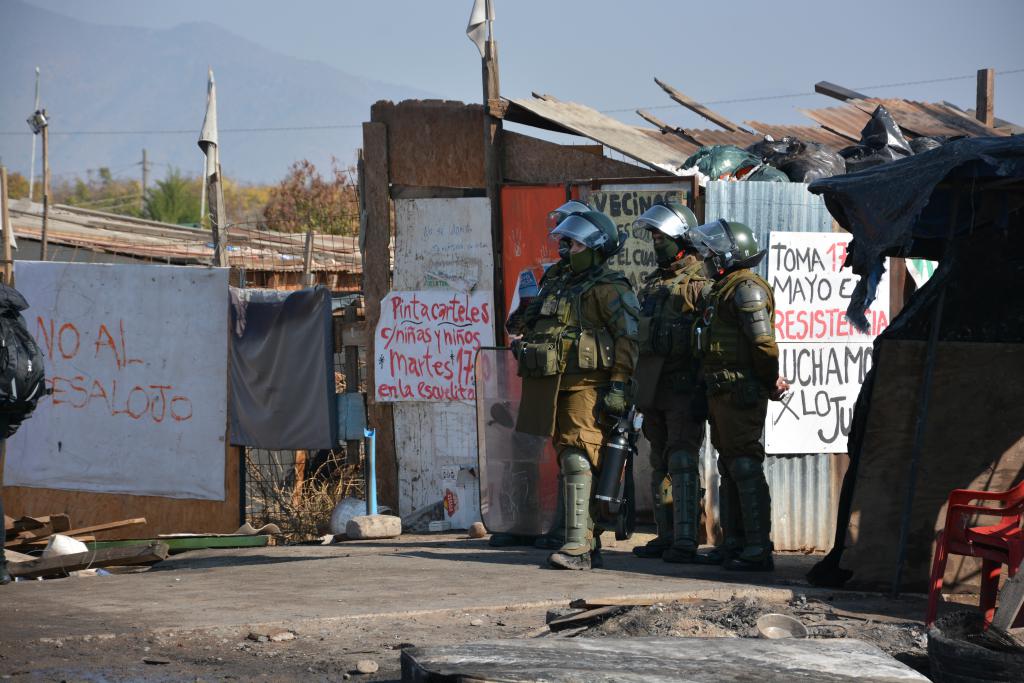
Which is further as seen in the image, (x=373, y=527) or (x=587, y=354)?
(x=373, y=527)

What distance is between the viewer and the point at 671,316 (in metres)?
8.35

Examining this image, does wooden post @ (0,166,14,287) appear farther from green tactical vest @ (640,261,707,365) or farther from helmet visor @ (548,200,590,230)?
green tactical vest @ (640,261,707,365)

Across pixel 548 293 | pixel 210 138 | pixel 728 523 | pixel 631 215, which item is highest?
pixel 210 138

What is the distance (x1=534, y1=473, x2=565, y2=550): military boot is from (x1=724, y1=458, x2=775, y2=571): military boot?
1.11 m

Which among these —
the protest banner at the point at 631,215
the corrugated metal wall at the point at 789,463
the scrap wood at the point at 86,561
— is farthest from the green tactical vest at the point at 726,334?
the scrap wood at the point at 86,561

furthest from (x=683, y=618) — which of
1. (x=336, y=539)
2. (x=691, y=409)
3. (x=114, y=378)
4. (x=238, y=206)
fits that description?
(x=238, y=206)

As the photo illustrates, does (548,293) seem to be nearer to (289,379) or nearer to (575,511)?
(575,511)

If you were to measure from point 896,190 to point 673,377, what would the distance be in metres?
2.02

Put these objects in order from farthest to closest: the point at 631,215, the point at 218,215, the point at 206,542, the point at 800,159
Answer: the point at 218,215 < the point at 800,159 < the point at 206,542 < the point at 631,215

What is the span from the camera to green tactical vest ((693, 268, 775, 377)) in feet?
26.0

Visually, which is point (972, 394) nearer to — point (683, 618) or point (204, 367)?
point (683, 618)

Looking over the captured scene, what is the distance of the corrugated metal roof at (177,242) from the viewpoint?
20734mm

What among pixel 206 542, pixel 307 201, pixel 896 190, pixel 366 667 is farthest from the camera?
pixel 307 201


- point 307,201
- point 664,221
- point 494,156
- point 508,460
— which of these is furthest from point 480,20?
point 307,201
